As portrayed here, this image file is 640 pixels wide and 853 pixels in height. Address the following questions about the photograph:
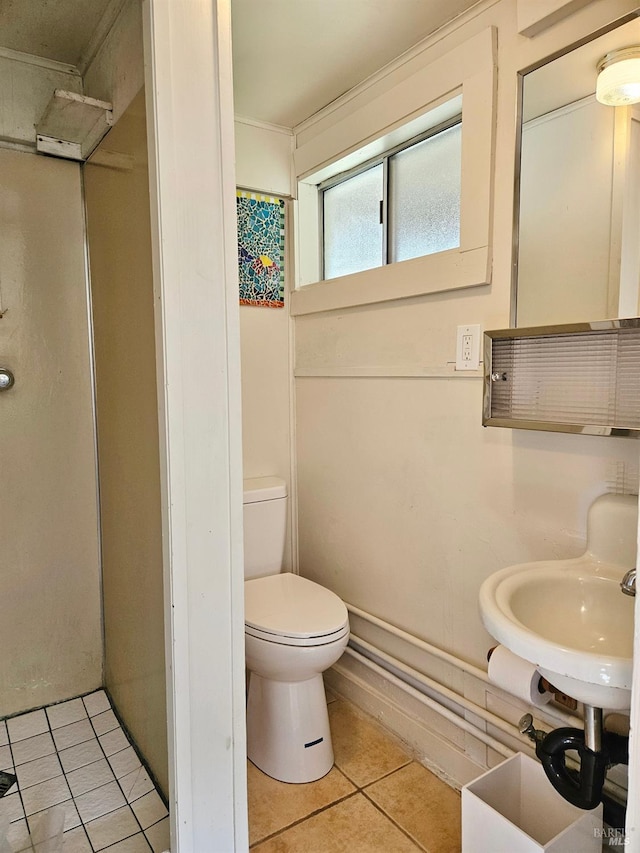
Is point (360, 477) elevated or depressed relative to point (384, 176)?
depressed

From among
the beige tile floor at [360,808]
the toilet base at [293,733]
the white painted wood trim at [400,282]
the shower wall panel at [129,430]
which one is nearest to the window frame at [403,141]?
the white painted wood trim at [400,282]

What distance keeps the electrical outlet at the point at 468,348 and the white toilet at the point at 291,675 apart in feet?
2.92

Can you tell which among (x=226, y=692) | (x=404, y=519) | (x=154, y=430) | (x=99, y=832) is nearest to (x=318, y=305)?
(x=404, y=519)

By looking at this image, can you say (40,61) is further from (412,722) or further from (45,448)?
(412,722)

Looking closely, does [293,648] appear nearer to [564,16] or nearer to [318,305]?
[318,305]

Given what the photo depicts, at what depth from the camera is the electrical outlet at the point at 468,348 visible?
1.61m

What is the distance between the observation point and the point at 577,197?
1341 millimetres

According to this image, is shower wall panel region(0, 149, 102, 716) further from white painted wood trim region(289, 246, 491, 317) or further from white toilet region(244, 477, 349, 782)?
white painted wood trim region(289, 246, 491, 317)

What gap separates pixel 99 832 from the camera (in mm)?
1460

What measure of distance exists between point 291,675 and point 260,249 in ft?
5.34

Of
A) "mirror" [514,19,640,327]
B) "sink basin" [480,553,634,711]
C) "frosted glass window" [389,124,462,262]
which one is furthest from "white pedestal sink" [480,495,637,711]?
"frosted glass window" [389,124,462,262]

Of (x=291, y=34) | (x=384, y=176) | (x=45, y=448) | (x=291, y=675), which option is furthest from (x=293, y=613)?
(x=291, y=34)

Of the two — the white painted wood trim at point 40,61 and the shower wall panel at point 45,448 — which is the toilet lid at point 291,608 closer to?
the shower wall panel at point 45,448

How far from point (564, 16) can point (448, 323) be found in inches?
30.9
